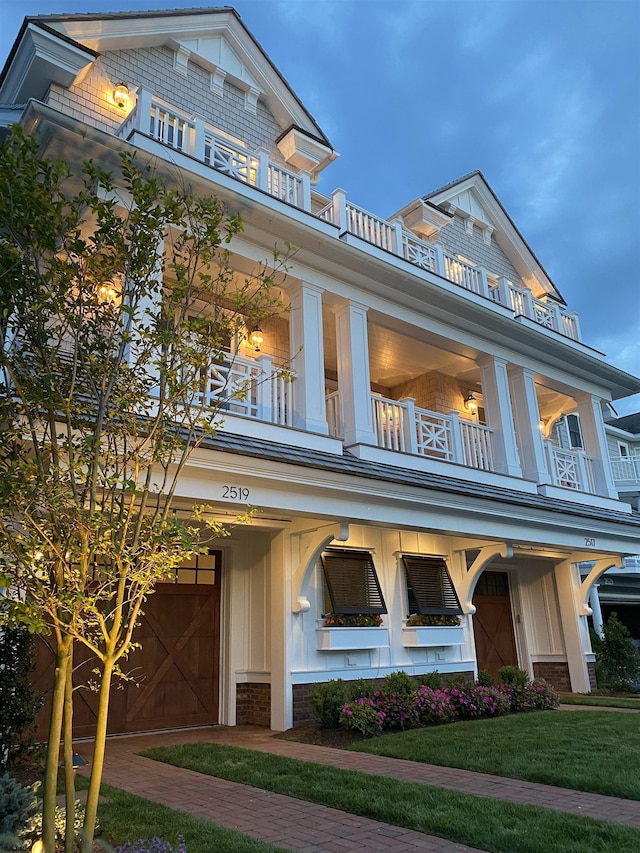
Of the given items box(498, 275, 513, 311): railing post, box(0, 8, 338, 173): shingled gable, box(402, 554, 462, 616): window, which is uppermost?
box(0, 8, 338, 173): shingled gable

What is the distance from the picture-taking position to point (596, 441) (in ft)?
44.4

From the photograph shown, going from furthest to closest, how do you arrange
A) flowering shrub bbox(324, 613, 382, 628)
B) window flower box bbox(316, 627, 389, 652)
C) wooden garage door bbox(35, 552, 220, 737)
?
flowering shrub bbox(324, 613, 382, 628) < window flower box bbox(316, 627, 389, 652) < wooden garage door bbox(35, 552, 220, 737)

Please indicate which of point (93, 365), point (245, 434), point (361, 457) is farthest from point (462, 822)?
point (361, 457)

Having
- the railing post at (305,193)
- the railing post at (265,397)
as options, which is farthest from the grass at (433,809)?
the railing post at (305,193)

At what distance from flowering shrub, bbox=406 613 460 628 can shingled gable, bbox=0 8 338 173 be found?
26.6 ft

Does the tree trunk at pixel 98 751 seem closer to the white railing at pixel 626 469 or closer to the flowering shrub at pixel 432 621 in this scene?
the flowering shrub at pixel 432 621

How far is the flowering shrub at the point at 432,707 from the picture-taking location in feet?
27.1

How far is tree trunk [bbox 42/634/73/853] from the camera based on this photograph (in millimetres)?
2973

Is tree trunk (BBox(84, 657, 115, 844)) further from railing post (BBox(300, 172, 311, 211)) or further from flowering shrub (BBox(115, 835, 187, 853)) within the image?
railing post (BBox(300, 172, 311, 211))

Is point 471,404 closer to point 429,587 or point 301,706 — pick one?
point 429,587

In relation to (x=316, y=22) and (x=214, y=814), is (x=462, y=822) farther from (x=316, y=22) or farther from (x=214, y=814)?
(x=316, y=22)

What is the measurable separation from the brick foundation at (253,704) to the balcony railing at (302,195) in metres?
6.46

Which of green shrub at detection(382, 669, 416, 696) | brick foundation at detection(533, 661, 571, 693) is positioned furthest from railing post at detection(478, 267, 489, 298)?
brick foundation at detection(533, 661, 571, 693)

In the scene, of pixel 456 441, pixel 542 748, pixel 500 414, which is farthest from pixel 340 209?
pixel 542 748
